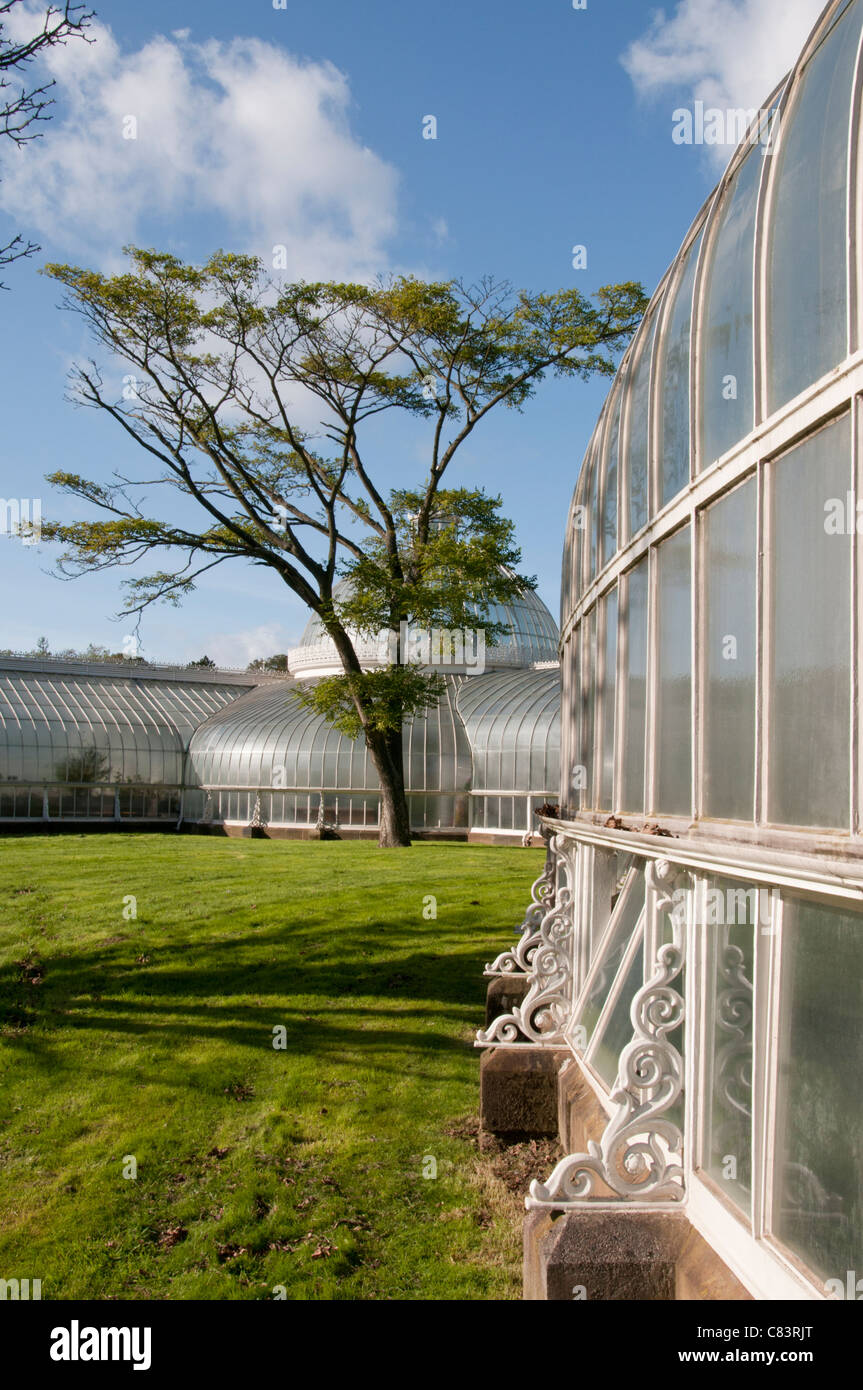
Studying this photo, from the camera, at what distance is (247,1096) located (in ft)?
26.7

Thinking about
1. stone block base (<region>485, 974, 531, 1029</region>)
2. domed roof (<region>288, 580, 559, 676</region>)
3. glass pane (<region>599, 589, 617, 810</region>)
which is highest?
domed roof (<region>288, 580, 559, 676</region>)

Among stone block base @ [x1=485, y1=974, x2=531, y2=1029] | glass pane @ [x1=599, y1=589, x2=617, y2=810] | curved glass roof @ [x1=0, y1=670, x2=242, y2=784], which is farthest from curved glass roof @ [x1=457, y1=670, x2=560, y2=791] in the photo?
glass pane @ [x1=599, y1=589, x2=617, y2=810]

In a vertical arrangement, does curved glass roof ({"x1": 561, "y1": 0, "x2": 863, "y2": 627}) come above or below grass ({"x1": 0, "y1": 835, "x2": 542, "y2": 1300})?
above

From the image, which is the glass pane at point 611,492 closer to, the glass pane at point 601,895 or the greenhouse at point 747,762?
the greenhouse at point 747,762

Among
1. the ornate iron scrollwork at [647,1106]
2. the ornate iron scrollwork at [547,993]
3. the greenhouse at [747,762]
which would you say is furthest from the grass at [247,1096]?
the ornate iron scrollwork at [647,1106]

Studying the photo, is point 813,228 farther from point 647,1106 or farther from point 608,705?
point 608,705

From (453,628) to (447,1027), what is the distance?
500 inches

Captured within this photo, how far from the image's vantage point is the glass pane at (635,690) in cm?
546

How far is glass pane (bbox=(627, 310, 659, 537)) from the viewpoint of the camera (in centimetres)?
557

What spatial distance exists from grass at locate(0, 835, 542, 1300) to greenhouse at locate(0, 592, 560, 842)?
54.9 feet

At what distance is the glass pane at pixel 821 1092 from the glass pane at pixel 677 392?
2182 millimetres

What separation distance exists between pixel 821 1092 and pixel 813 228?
2671 millimetres

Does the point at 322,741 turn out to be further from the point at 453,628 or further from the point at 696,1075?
the point at 696,1075

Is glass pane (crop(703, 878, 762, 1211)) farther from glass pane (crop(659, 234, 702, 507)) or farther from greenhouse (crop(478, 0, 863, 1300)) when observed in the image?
glass pane (crop(659, 234, 702, 507))
